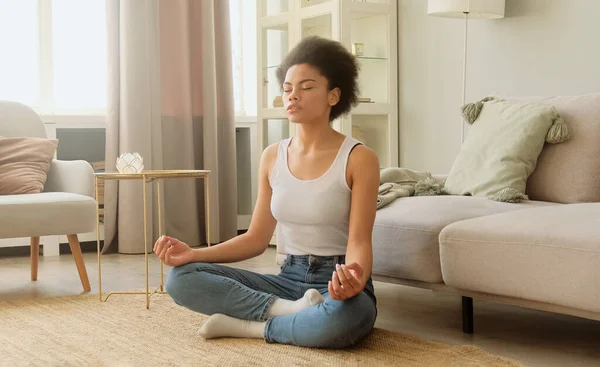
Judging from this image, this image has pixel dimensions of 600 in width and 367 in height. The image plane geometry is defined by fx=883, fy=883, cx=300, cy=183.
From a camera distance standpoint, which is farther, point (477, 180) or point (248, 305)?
point (477, 180)

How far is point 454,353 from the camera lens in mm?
2303

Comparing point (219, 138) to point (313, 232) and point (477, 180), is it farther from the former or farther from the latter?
point (313, 232)

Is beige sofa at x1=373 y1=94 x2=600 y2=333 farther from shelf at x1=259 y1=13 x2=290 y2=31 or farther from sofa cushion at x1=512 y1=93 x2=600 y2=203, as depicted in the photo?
shelf at x1=259 y1=13 x2=290 y2=31

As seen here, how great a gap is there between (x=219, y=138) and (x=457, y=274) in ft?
8.90

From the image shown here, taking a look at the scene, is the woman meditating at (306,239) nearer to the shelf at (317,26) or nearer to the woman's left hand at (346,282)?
the woman's left hand at (346,282)

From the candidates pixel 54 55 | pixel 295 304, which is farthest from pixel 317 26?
pixel 295 304

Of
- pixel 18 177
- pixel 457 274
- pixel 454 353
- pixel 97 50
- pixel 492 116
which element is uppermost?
pixel 97 50

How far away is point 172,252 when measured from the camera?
242cm

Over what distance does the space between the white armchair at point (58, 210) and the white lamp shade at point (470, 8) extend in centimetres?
163

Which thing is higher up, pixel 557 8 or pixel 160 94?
pixel 557 8

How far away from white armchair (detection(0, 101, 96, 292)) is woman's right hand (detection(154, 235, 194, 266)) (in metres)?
0.97

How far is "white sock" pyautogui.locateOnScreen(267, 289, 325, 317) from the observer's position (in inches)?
89.4

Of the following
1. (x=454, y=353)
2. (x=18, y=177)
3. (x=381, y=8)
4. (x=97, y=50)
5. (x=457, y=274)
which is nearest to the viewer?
(x=454, y=353)

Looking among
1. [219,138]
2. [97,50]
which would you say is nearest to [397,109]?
[219,138]
